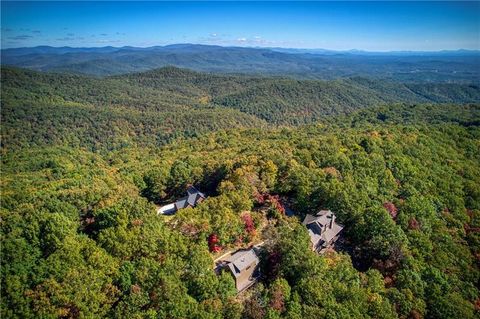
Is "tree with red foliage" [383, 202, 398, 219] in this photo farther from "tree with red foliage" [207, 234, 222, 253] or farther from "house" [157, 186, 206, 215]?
"tree with red foliage" [207, 234, 222, 253]

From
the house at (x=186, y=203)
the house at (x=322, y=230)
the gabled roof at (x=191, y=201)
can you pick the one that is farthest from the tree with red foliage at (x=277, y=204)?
the gabled roof at (x=191, y=201)

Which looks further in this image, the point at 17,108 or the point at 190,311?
the point at 17,108

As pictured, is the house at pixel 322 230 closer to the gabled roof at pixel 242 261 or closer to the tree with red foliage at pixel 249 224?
the tree with red foliage at pixel 249 224

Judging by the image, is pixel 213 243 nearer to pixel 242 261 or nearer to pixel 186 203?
pixel 242 261

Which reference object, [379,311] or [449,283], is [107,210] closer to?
[379,311]

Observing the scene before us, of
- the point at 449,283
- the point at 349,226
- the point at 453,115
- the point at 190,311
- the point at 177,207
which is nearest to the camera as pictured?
the point at 190,311

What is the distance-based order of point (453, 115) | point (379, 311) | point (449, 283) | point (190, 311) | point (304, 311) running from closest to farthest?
point (190, 311) → point (304, 311) → point (379, 311) → point (449, 283) → point (453, 115)

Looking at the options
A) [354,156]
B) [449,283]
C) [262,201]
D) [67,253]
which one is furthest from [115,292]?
[354,156]

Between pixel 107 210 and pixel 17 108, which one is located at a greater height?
pixel 107 210
